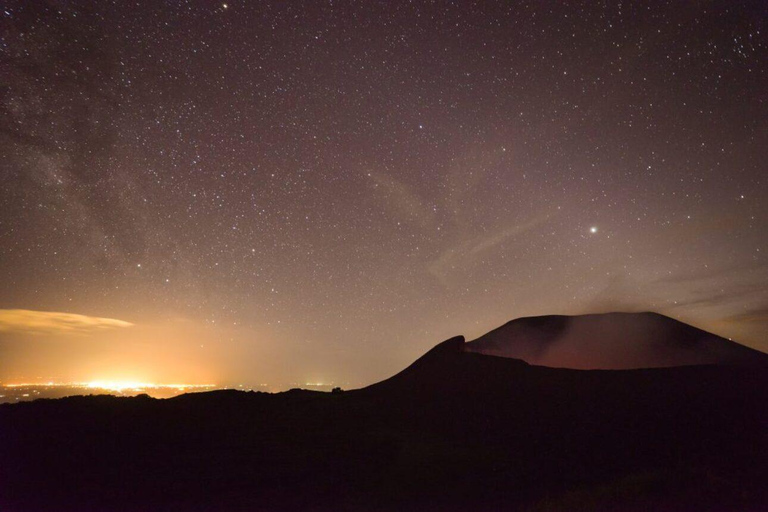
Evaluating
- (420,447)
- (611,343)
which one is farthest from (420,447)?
(611,343)

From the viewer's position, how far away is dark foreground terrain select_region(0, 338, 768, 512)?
9.09 metres

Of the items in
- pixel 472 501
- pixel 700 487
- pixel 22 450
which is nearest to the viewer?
pixel 700 487

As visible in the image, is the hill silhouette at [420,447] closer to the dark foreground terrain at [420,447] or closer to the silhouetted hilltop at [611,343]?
the dark foreground terrain at [420,447]

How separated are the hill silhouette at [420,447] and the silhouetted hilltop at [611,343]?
10.1 m

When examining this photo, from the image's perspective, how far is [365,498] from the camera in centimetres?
950

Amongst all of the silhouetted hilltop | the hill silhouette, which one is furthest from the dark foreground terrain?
the silhouetted hilltop

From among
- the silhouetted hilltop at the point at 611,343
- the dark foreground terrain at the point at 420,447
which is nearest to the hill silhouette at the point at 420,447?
the dark foreground terrain at the point at 420,447

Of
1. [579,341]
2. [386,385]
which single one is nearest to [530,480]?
[386,385]

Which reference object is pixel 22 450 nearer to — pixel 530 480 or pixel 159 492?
pixel 159 492

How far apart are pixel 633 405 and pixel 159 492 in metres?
16.8

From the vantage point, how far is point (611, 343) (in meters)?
30.8

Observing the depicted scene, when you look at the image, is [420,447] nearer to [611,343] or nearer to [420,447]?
[420,447]

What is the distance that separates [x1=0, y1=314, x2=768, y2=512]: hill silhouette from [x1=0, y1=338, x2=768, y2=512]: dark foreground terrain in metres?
0.06

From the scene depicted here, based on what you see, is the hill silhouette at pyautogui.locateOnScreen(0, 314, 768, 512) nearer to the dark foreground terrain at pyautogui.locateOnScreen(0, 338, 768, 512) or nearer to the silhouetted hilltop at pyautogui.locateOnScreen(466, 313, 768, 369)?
the dark foreground terrain at pyautogui.locateOnScreen(0, 338, 768, 512)
